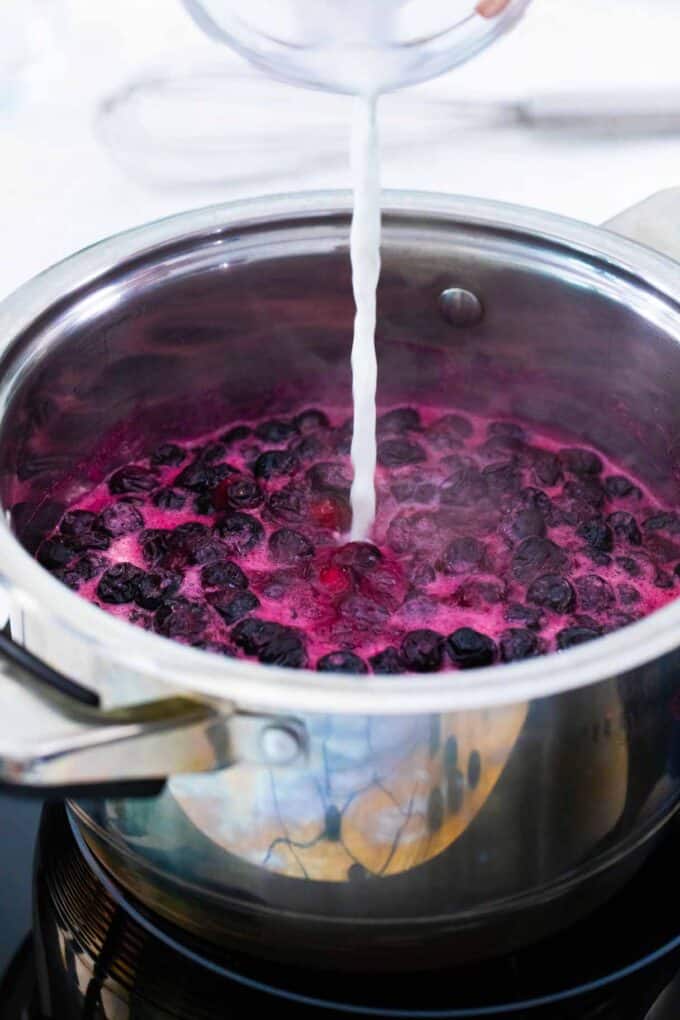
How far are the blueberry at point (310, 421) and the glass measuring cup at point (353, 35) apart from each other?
1.15 feet

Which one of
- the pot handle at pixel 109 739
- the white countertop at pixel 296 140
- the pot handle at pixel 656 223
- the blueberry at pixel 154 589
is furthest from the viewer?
the white countertop at pixel 296 140

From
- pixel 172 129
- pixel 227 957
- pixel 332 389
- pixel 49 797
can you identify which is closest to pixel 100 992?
pixel 227 957

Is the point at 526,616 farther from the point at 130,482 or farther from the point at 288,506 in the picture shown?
the point at 130,482

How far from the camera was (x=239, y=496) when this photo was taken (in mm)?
1129

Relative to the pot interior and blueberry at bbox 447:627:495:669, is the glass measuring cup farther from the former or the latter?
blueberry at bbox 447:627:495:669

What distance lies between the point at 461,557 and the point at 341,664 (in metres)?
0.21

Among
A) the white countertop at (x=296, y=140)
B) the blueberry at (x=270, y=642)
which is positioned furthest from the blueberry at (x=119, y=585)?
the white countertop at (x=296, y=140)

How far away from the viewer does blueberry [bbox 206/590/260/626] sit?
37.9 inches

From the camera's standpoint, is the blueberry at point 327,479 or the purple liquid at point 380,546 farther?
the blueberry at point 327,479

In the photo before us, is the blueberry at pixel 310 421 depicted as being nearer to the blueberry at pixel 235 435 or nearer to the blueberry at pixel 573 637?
the blueberry at pixel 235 435

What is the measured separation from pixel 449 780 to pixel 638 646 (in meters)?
0.12

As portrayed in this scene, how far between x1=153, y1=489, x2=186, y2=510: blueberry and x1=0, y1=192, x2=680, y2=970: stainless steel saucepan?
7 centimetres

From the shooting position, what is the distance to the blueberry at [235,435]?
3.97ft

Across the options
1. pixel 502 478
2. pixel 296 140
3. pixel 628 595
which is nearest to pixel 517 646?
pixel 628 595
